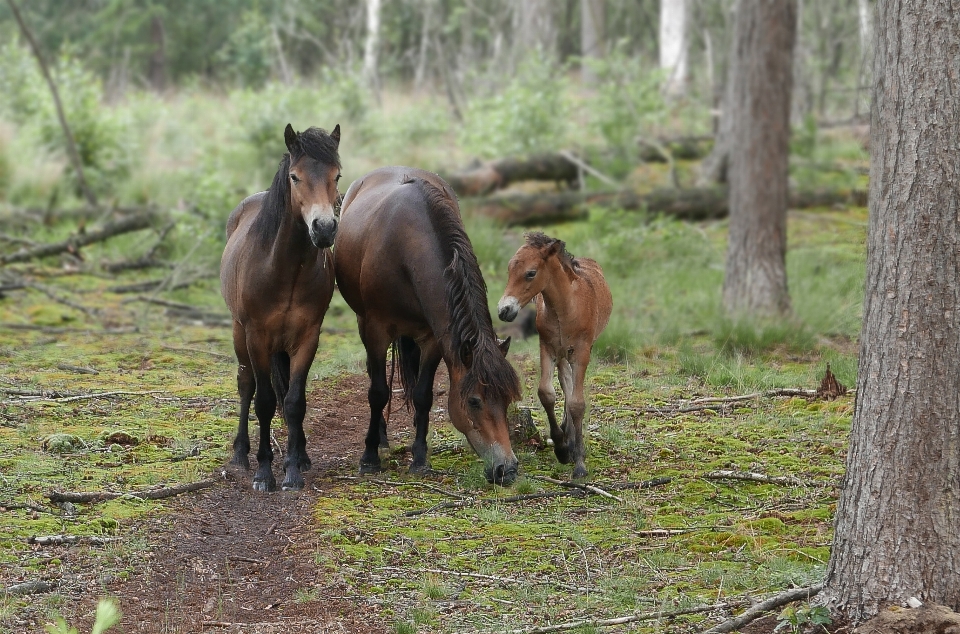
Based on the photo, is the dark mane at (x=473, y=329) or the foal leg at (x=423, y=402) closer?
the dark mane at (x=473, y=329)

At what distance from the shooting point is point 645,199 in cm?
1706

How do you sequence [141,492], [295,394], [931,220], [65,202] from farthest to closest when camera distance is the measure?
[65,202] < [295,394] < [141,492] < [931,220]

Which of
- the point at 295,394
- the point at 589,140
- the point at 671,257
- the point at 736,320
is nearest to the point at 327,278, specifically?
the point at 295,394

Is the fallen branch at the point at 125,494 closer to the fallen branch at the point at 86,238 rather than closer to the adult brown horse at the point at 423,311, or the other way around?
the adult brown horse at the point at 423,311

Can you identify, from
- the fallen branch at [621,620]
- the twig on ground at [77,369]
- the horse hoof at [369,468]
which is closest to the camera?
the fallen branch at [621,620]

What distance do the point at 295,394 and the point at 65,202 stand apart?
38.3ft

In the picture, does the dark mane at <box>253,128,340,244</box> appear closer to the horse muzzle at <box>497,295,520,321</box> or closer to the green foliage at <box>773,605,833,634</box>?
the horse muzzle at <box>497,295,520,321</box>

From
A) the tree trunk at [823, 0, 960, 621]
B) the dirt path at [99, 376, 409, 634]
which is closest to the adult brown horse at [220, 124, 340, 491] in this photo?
the dirt path at [99, 376, 409, 634]

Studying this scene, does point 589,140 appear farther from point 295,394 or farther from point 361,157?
point 295,394

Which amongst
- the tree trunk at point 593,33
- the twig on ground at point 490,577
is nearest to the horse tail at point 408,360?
the twig on ground at point 490,577

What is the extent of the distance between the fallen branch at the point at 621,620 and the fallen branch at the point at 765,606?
0.40ft

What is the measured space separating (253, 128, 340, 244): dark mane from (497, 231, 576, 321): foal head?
1.27 meters

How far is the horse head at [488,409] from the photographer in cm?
626

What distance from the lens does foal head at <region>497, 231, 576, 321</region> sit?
654cm
